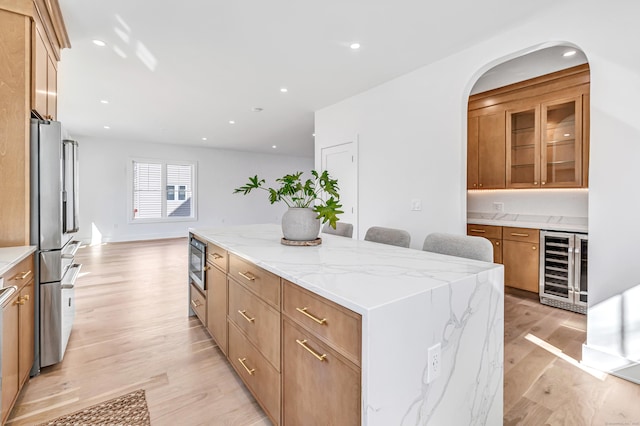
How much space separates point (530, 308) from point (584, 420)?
76.3 inches

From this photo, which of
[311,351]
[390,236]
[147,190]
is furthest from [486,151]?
[147,190]

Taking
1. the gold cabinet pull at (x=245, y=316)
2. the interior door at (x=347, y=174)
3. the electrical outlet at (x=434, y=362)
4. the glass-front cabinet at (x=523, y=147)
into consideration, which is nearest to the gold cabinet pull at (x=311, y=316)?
the electrical outlet at (x=434, y=362)

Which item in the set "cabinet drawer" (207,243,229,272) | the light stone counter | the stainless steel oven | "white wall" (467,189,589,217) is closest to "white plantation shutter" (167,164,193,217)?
the stainless steel oven

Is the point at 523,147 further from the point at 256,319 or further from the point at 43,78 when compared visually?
the point at 43,78

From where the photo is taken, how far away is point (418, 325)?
3.45 ft

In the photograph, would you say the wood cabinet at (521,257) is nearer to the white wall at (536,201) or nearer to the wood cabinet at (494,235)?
the wood cabinet at (494,235)

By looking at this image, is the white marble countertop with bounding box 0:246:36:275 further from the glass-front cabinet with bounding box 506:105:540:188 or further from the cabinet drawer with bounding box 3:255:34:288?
the glass-front cabinet with bounding box 506:105:540:188

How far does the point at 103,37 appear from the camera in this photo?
2730 millimetres

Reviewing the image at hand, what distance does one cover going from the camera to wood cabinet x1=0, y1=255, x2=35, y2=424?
1.51 meters

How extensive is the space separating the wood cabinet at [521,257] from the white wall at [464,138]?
113 centimetres

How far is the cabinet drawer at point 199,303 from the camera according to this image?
258 centimetres

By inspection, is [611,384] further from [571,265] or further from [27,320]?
[27,320]

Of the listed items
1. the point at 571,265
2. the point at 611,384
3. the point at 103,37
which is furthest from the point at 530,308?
the point at 103,37

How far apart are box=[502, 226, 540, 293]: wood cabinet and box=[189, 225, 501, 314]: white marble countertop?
2514mm
